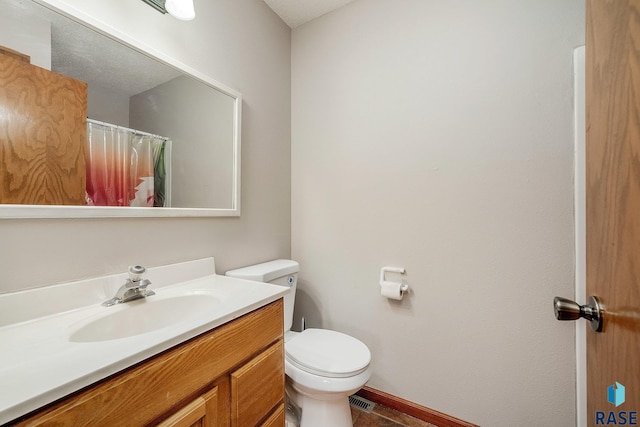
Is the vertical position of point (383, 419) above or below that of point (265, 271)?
below

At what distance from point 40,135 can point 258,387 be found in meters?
1.06

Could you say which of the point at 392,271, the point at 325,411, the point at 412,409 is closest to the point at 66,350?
the point at 325,411

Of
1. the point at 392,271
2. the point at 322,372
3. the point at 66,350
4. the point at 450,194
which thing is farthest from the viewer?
the point at 392,271

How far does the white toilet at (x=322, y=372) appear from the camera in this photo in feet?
3.54

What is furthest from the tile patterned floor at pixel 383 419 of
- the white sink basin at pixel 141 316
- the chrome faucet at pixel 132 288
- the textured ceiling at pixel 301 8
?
the textured ceiling at pixel 301 8

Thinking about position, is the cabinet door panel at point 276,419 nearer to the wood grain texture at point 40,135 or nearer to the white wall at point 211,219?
the white wall at point 211,219

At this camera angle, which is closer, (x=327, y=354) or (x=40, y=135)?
(x=40, y=135)

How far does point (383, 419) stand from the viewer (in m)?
1.39

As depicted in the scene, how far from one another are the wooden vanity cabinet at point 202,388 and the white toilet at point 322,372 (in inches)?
6.9

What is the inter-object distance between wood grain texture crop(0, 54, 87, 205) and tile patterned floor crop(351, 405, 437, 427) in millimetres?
1668

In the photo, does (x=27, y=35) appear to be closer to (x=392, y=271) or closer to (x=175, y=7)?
(x=175, y=7)

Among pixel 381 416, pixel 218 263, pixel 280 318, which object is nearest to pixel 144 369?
pixel 280 318

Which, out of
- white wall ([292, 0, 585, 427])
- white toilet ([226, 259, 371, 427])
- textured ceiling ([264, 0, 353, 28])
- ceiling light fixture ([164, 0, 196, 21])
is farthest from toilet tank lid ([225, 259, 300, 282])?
textured ceiling ([264, 0, 353, 28])

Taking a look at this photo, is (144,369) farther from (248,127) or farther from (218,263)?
(248,127)
